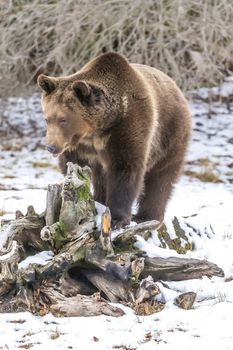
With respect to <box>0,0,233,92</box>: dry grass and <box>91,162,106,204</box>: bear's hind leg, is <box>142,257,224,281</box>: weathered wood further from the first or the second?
<box>0,0,233,92</box>: dry grass

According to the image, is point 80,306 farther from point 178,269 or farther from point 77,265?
point 178,269

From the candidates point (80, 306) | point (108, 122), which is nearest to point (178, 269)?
point (80, 306)

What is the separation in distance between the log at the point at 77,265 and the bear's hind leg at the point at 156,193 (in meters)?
1.19

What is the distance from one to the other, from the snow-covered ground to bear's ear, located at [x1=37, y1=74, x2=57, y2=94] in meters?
1.36

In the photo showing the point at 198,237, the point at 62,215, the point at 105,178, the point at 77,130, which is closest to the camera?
the point at 62,215

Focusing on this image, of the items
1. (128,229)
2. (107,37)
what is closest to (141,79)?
(128,229)

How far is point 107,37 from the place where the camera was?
44.6 feet

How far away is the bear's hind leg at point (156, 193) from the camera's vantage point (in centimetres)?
666

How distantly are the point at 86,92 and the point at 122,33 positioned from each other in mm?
7554

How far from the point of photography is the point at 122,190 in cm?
582

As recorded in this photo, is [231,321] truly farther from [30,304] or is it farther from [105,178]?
[105,178]

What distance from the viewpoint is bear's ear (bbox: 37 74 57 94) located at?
5.54m

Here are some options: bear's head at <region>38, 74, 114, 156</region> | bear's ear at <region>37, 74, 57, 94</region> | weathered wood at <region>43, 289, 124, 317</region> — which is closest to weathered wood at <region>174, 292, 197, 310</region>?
weathered wood at <region>43, 289, 124, 317</region>

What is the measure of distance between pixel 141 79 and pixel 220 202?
422 centimetres
